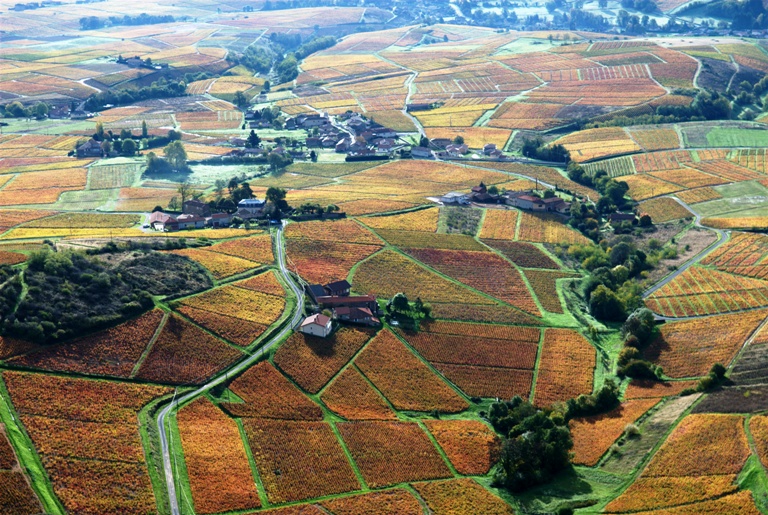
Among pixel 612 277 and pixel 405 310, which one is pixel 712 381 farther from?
pixel 405 310

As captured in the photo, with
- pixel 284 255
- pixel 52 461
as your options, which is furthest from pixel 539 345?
pixel 52 461

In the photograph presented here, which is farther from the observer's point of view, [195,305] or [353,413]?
[195,305]

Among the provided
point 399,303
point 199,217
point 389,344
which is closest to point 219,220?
point 199,217

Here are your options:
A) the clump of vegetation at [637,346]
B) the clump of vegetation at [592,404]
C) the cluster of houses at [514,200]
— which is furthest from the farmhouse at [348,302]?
the cluster of houses at [514,200]

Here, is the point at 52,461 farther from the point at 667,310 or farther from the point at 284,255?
the point at 667,310

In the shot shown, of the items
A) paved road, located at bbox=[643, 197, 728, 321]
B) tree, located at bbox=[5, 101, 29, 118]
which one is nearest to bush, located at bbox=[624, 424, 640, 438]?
paved road, located at bbox=[643, 197, 728, 321]

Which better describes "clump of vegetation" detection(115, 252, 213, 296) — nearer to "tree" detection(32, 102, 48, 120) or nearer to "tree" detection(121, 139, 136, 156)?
"tree" detection(121, 139, 136, 156)
